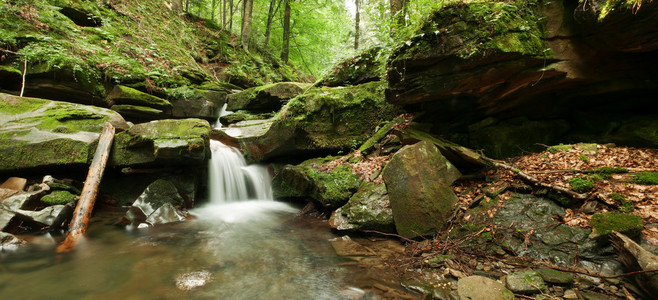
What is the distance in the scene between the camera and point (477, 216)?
4246mm

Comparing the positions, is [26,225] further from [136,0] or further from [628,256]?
[136,0]

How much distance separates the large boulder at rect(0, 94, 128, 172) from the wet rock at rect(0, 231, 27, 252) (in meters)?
1.82

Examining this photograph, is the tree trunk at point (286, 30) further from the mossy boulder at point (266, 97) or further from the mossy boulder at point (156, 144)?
the mossy boulder at point (156, 144)

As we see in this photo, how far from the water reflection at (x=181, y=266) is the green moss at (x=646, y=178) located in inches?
173

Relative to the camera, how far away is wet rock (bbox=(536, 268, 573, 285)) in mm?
2918

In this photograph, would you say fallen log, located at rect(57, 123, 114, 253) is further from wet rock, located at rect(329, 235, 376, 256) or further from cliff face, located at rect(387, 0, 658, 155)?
cliff face, located at rect(387, 0, 658, 155)

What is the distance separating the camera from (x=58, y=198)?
16.8 feet

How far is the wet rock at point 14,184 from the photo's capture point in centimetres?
502

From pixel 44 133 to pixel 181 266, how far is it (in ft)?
15.3

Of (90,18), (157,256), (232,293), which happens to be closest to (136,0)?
(90,18)

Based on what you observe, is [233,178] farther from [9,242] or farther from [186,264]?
[9,242]

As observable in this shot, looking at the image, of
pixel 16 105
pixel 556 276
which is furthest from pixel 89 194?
pixel 556 276

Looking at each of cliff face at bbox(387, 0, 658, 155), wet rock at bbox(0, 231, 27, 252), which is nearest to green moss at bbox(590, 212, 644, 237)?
cliff face at bbox(387, 0, 658, 155)

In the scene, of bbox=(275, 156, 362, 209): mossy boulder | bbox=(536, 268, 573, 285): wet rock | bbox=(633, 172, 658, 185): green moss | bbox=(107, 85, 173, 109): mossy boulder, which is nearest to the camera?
bbox=(536, 268, 573, 285): wet rock
